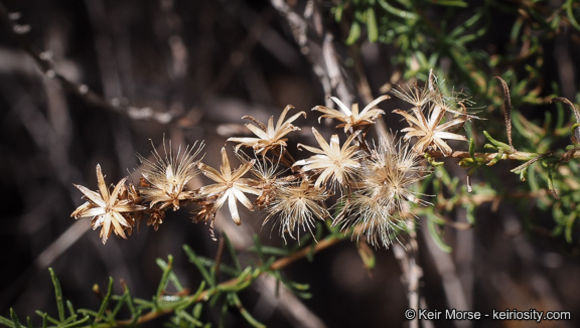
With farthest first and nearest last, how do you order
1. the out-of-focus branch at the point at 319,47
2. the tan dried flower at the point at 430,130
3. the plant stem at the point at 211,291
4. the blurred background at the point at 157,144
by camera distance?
the blurred background at the point at 157,144 < the out-of-focus branch at the point at 319,47 < the plant stem at the point at 211,291 < the tan dried flower at the point at 430,130

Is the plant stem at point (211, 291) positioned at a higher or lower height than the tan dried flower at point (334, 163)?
lower

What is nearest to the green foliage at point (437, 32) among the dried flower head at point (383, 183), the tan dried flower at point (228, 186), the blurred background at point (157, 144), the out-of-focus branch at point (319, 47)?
the out-of-focus branch at point (319, 47)

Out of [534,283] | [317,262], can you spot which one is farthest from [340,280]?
[534,283]

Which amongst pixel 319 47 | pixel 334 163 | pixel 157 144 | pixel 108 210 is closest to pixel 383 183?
pixel 334 163

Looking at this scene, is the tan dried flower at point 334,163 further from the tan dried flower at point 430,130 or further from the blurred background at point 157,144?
the blurred background at point 157,144

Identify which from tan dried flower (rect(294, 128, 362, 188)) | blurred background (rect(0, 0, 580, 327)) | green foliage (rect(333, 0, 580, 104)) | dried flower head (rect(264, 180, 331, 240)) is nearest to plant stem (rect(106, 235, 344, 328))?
dried flower head (rect(264, 180, 331, 240))

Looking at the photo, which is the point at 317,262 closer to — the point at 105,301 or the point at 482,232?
the point at 482,232

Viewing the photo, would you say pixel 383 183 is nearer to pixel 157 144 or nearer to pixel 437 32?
pixel 437 32
